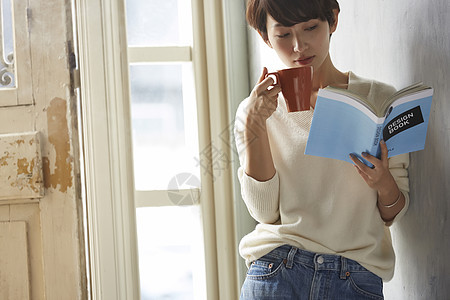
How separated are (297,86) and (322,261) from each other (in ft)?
1.17

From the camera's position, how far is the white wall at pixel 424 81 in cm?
102

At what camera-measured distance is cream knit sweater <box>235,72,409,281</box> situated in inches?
44.6

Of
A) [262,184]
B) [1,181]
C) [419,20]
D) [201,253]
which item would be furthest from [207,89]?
[419,20]

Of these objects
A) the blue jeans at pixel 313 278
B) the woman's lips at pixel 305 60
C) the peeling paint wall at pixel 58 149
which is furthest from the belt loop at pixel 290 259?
the peeling paint wall at pixel 58 149

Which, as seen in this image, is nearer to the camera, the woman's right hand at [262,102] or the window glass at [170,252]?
the woman's right hand at [262,102]

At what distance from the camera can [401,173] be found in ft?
3.81

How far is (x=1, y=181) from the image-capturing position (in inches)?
74.4

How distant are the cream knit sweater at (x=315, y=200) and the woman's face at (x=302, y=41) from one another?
3.9 inches

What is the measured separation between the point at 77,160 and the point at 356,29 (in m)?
1.11

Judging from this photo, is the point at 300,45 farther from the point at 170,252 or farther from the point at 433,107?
the point at 170,252

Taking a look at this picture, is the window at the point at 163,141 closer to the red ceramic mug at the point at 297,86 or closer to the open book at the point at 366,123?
the red ceramic mug at the point at 297,86

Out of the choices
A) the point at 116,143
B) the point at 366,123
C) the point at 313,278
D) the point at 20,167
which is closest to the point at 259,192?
the point at 313,278

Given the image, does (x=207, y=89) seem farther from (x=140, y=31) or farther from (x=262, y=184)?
(x=262, y=184)

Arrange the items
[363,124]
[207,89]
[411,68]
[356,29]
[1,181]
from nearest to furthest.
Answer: [363,124] → [411,68] → [356,29] → [1,181] → [207,89]
